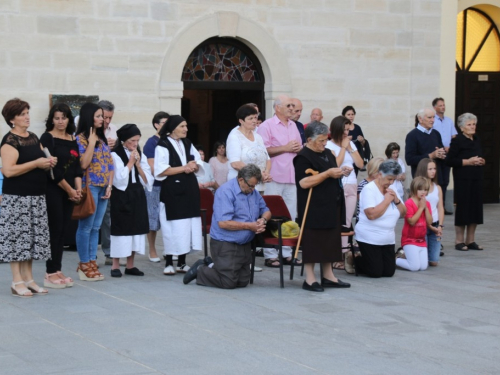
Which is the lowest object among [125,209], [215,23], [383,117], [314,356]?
[314,356]

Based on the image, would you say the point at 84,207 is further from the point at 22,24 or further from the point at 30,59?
the point at 22,24

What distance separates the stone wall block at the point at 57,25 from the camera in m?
13.4

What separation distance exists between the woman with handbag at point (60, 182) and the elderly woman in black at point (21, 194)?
0.85 ft

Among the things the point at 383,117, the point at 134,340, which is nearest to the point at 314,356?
the point at 134,340

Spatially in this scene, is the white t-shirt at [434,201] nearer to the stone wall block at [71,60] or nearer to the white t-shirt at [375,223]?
the white t-shirt at [375,223]

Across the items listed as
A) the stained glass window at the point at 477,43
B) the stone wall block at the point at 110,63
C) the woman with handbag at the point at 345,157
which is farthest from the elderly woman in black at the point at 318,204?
the stained glass window at the point at 477,43

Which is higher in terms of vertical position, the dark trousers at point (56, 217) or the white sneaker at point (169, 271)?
the dark trousers at point (56, 217)

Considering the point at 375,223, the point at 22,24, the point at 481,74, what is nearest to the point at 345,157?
the point at 375,223

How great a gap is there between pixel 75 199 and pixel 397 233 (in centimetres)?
628

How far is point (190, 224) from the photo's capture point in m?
10.2

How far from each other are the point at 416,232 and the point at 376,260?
83 cm

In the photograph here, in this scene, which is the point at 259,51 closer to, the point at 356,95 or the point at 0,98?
the point at 356,95

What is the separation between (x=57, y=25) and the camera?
13.5 m

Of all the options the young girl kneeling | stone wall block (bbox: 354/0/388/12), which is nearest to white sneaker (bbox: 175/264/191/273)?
the young girl kneeling
